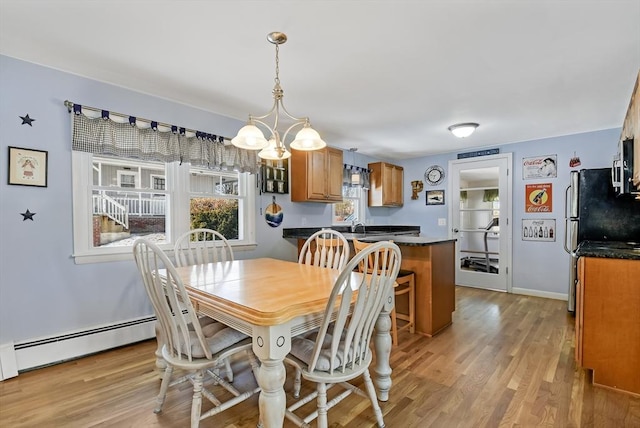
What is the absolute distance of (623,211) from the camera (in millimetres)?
3172

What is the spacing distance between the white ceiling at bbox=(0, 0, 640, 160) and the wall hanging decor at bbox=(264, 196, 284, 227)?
3.80 ft

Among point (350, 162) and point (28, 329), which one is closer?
point (28, 329)

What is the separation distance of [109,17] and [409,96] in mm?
2335

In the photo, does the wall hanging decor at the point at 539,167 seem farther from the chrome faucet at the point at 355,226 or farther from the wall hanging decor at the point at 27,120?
the wall hanging decor at the point at 27,120

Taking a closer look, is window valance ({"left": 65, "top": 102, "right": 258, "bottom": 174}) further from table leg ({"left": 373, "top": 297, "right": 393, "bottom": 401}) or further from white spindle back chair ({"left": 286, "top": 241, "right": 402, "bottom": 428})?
table leg ({"left": 373, "top": 297, "right": 393, "bottom": 401})

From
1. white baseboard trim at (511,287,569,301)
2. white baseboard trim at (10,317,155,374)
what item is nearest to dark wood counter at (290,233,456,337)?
white baseboard trim at (511,287,569,301)

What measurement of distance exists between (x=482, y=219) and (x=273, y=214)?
10.6ft

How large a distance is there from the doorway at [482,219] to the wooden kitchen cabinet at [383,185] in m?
0.93

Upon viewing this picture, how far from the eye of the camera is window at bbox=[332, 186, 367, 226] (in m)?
5.08

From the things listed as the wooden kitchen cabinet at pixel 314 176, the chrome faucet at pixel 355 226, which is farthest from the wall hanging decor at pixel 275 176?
the chrome faucet at pixel 355 226

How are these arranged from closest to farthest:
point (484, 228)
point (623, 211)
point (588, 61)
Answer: point (588, 61) < point (623, 211) < point (484, 228)

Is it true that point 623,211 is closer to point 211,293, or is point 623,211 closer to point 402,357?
point 402,357

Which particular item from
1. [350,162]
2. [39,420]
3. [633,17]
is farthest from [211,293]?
[350,162]

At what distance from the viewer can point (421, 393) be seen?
2.02 meters
